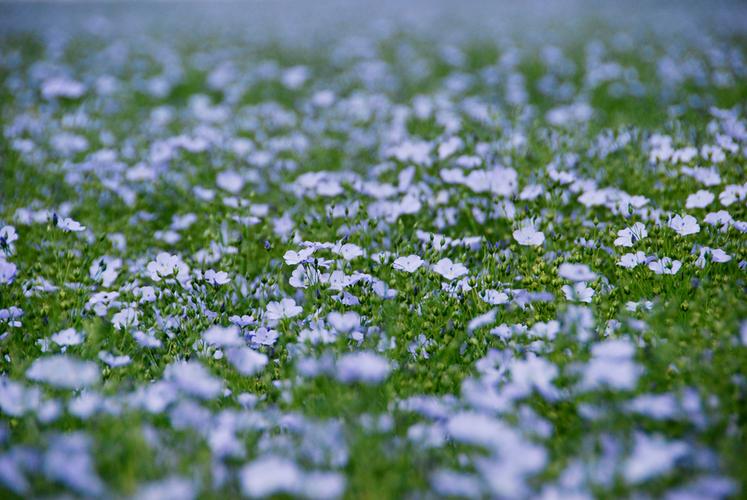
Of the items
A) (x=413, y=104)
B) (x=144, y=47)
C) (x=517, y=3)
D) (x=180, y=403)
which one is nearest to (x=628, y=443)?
(x=180, y=403)

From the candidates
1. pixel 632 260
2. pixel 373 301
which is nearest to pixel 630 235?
pixel 632 260

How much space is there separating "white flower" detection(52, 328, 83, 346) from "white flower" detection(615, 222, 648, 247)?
2220 millimetres

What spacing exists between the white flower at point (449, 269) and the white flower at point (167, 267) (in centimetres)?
115

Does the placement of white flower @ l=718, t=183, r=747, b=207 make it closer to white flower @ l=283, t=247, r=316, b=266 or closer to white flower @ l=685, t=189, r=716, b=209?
white flower @ l=685, t=189, r=716, b=209

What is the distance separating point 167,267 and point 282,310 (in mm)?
665

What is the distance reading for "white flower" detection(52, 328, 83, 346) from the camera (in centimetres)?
245

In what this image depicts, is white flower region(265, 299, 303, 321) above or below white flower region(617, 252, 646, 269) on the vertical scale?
→ below

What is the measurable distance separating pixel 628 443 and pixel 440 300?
107cm

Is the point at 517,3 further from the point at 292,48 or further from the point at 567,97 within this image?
the point at 567,97

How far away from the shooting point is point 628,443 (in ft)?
5.85

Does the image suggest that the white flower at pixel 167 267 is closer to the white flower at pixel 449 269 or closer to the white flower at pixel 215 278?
the white flower at pixel 215 278

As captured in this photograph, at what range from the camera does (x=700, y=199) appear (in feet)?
10.2

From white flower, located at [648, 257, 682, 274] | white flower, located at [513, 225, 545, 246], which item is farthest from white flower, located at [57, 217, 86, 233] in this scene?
white flower, located at [648, 257, 682, 274]

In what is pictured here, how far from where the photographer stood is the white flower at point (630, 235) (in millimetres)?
2801
